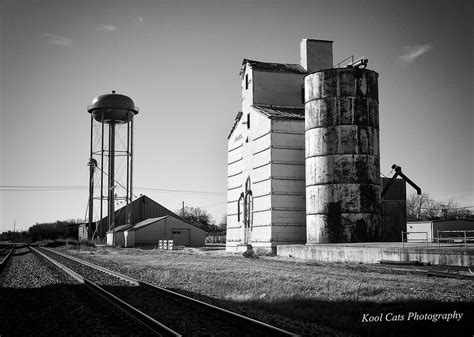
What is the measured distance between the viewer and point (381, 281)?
14039 millimetres

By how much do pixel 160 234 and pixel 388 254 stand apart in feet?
117

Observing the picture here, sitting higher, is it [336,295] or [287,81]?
[287,81]

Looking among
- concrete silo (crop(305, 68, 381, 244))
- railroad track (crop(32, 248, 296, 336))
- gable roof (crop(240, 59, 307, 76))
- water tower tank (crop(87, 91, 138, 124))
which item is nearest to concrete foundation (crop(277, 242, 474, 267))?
concrete silo (crop(305, 68, 381, 244))

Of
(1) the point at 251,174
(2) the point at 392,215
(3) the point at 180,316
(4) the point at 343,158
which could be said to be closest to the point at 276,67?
(1) the point at 251,174

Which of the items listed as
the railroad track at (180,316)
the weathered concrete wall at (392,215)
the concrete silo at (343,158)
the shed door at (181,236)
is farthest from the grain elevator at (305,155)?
the railroad track at (180,316)

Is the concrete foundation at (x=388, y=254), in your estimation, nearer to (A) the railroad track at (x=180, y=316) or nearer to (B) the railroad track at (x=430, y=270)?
(B) the railroad track at (x=430, y=270)

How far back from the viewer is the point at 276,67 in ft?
130

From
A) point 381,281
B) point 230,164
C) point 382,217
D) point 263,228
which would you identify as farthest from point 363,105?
point 381,281

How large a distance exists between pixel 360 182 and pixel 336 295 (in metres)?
18.5

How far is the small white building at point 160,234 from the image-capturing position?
5300 centimetres

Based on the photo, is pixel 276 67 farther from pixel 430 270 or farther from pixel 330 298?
pixel 330 298

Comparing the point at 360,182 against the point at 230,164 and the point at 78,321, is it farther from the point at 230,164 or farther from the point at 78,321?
the point at 78,321

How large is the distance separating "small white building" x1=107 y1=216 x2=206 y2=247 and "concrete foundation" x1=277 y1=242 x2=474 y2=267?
1046 inches

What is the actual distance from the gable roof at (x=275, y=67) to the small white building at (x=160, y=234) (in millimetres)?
20953
